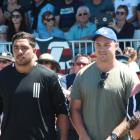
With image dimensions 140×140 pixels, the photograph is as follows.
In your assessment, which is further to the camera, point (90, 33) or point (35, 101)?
point (90, 33)

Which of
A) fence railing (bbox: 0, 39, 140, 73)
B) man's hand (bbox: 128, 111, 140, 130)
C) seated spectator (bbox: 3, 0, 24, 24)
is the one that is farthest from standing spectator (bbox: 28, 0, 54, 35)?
man's hand (bbox: 128, 111, 140, 130)

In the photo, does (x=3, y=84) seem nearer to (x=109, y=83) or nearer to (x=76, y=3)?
(x=109, y=83)

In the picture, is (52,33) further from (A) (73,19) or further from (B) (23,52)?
(B) (23,52)

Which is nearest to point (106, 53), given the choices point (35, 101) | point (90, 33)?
point (35, 101)

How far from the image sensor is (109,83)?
5.20 m

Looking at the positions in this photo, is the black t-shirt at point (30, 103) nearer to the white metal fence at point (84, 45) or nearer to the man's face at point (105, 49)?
the man's face at point (105, 49)

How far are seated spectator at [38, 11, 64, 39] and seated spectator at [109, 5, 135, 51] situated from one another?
107 cm

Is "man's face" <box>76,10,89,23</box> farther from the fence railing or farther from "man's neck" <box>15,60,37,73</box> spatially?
"man's neck" <box>15,60,37,73</box>

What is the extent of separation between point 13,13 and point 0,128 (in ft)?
21.0

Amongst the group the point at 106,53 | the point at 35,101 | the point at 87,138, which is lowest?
the point at 87,138

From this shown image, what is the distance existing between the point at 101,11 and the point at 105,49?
6273 millimetres

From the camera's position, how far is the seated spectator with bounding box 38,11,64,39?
36.4 feet

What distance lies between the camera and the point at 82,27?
11.1 meters

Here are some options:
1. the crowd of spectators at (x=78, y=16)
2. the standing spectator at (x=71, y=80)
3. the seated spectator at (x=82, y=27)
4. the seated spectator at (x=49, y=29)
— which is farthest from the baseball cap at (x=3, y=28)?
the standing spectator at (x=71, y=80)
